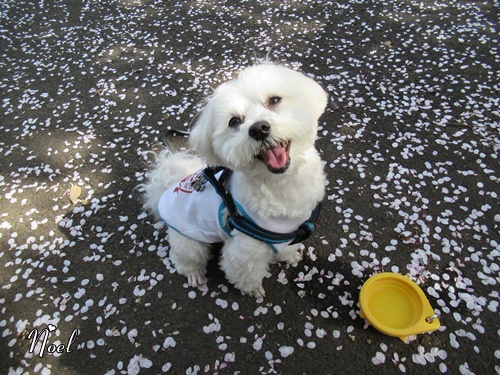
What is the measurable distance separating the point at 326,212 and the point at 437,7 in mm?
4046

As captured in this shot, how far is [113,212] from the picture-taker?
8.92 feet

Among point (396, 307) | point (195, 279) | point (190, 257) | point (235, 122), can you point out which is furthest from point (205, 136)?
point (396, 307)

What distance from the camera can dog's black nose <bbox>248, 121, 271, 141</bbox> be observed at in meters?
1.35

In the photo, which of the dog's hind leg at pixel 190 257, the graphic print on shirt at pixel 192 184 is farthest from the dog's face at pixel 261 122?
the dog's hind leg at pixel 190 257

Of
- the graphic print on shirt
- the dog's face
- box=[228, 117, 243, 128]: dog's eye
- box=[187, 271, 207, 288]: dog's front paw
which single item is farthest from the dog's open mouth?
box=[187, 271, 207, 288]: dog's front paw

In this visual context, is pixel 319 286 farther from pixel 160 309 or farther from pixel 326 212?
pixel 160 309

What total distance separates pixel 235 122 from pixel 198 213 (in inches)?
26.5

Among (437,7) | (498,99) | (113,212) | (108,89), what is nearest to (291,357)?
(113,212)

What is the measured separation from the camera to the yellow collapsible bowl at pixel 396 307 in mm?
1785

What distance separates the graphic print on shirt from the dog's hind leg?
322mm

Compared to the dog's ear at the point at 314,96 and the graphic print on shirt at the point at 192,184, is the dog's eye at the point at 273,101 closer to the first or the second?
the dog's ear at the point at 314,96

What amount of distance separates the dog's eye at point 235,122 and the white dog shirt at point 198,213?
0.37 meters

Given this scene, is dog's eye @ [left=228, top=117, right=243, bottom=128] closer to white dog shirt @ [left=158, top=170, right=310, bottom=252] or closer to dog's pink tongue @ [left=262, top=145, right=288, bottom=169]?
dog's pink tongue @ [left=262, top=145, right=288, bottom=169]

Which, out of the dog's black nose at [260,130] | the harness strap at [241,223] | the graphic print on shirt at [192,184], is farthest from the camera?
the graphic print on shirt at [192,184]
